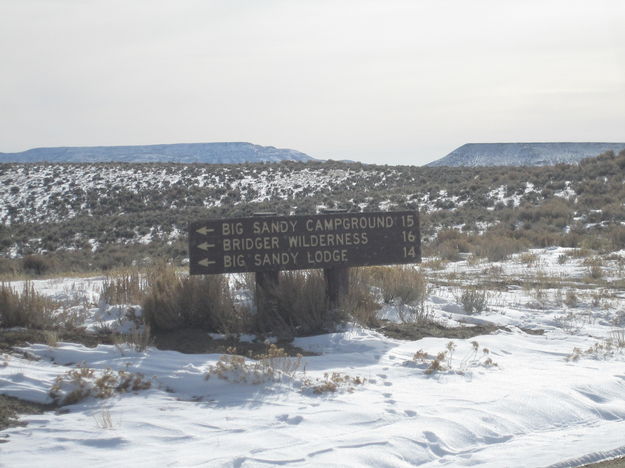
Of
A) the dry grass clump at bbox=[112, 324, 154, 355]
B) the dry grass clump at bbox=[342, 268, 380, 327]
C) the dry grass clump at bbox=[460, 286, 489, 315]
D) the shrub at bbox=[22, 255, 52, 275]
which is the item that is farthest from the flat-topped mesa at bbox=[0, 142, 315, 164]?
the dry grass clump at bbox=[112, 324, 154, 355]

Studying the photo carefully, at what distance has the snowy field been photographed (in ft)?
17.4

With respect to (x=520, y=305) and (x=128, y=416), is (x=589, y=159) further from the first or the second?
(x=128, y=416)

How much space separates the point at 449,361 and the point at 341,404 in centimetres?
193

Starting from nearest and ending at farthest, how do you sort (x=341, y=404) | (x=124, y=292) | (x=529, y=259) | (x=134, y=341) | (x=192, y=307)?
(x=341, y=404) < (x=134, y=341) < (x=192, y=307) < (x=124, y=292) < (x=529, y=259)

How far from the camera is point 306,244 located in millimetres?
9586

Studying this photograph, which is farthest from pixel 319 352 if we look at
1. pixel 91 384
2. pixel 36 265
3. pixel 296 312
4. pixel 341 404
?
pixel 36 265

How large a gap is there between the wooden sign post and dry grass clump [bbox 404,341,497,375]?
191cm

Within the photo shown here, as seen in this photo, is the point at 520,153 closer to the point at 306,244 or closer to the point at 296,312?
the point at 306,244

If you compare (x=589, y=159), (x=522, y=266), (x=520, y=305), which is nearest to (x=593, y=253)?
(x=522, y=266)

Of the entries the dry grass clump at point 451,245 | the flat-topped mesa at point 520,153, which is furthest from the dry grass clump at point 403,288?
the flat-topped mesa at point 520,153

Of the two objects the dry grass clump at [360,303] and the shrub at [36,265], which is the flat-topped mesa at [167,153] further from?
the dry grass clump at [360,303]

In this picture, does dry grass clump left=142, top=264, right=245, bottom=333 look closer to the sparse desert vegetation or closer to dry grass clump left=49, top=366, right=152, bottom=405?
the sparse desert vegetation

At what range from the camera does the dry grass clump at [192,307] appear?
9.00 metres

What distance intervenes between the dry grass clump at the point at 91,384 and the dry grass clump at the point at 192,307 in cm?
221
